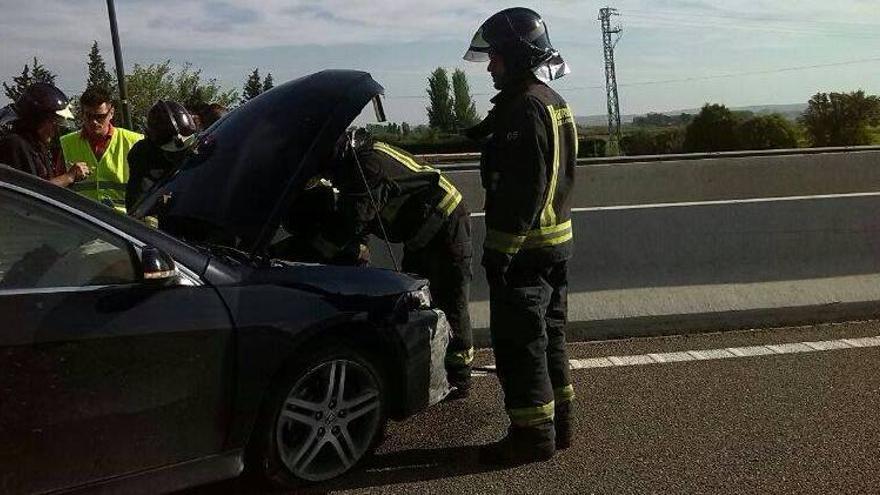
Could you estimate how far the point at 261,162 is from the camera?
12.6ft

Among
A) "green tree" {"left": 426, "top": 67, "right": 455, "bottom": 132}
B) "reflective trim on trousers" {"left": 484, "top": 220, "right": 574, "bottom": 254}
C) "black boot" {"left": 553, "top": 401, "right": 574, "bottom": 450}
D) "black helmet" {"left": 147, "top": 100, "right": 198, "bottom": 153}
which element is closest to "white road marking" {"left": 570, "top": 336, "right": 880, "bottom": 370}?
"black boot" {"left": 553, "top": 401, "right": 574, "bottom": 450}

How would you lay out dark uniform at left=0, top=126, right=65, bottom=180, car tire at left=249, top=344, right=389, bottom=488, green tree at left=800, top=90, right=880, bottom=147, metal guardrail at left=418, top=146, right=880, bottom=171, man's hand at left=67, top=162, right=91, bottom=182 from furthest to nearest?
green tree at left=800, top=90, right=880, bottom=147 < metal guardrail at left=418, top=146, right=880, bottom=171 < man's hand at left=67, top=162, right=91, bottom=182 < dark uniform at left=0, top=126, right=65, bottom=180 < car tire at left=249, top=344, right=389, bottom=488

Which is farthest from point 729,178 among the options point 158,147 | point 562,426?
point 562,426

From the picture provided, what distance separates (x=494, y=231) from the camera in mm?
3793

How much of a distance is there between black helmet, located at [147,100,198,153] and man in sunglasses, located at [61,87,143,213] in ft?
1.86

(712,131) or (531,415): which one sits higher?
(712,131)

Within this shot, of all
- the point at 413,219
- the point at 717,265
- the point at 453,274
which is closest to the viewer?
the point at 413,219

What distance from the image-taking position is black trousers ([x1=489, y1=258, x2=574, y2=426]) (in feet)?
12.6

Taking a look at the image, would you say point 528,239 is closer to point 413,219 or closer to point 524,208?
point 524,208

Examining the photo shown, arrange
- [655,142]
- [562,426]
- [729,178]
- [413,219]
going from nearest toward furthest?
[562,426]
[413,219]
[729,178]
[655,142]

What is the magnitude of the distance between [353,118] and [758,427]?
8.07ft

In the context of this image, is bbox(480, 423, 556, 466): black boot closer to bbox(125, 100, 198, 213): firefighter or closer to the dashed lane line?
the dashed lane line

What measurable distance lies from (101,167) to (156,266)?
2958mm

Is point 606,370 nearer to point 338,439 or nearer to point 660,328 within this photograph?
point 660,328
